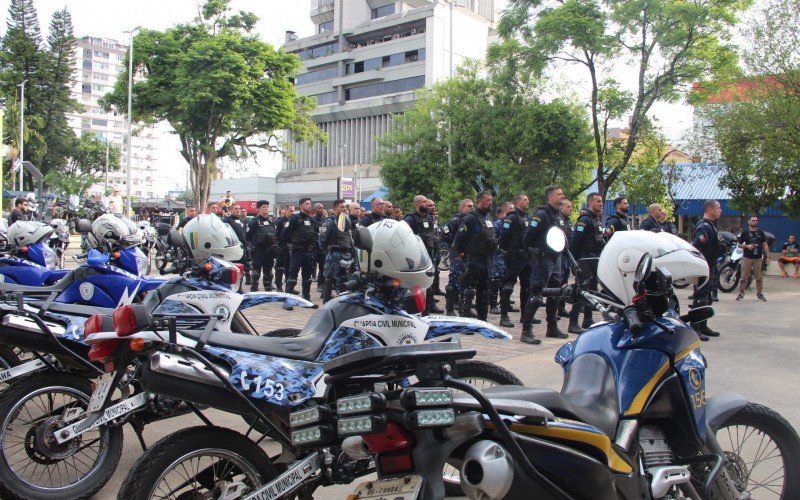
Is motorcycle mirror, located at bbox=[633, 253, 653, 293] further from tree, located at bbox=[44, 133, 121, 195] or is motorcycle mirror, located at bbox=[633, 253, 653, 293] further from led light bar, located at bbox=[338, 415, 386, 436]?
tree, located at bbox=[44, 133, 121, 195]

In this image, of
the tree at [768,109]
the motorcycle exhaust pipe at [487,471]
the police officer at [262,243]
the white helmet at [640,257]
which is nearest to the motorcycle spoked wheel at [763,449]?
the white helmet at [640,257]

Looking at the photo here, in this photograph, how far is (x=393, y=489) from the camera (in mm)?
2297

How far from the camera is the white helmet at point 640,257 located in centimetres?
339

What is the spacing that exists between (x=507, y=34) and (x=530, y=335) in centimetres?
1478

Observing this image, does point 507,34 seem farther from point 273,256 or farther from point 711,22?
point 273,256

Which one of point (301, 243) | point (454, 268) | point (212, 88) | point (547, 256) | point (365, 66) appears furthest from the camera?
point (365, 66)

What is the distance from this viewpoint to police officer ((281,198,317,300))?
1368 centimetres

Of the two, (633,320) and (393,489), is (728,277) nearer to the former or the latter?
(633,320)

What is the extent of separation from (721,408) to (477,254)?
7.05 metres

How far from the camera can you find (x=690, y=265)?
11.2 feet

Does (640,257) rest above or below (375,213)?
below

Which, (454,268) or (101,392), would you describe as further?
(454,268)

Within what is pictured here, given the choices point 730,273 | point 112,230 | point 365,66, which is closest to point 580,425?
point 112,230

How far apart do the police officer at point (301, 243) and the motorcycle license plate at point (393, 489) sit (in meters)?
11.3
